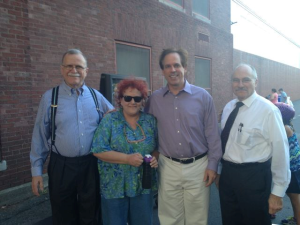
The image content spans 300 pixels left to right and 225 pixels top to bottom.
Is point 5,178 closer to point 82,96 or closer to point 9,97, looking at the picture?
point 9,97

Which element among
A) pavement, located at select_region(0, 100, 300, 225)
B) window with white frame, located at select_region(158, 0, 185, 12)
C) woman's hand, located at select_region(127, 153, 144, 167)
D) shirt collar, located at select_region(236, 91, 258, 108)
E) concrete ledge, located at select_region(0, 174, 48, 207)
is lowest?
pavement, located at select_region(0, 100, 300, 225)

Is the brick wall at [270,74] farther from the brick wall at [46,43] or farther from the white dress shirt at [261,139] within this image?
the white dress shirt at [261,139]

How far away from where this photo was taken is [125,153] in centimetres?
216

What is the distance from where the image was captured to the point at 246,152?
224 cm

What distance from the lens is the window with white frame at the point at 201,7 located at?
9.49 metres

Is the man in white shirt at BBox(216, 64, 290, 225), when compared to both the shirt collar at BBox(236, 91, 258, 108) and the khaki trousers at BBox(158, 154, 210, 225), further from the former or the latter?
the khaki trousers at BBox(158, 154, 210, 225)

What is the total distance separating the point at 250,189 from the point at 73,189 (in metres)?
1.73

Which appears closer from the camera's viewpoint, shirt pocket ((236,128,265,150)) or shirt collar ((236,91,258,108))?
shirt pocket ((236,128,265,150))

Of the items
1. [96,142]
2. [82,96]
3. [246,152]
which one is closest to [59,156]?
[96,142]

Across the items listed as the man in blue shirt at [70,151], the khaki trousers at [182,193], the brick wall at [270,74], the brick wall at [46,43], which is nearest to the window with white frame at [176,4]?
the brick wall at [46,43]

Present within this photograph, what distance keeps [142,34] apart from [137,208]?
5.46 m

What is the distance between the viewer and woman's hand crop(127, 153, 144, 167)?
6.73 ft

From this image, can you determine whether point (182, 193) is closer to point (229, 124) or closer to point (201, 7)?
point (229, 124)

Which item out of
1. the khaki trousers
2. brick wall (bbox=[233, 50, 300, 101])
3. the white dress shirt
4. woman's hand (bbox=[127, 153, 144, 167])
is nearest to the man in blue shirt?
woman's hand (bbox=[127, 153, 144, 167])
